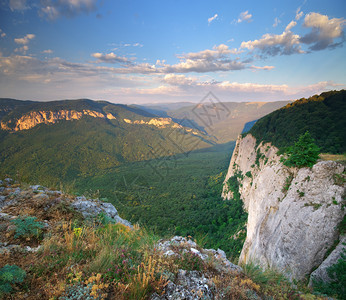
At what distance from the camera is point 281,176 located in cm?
1049

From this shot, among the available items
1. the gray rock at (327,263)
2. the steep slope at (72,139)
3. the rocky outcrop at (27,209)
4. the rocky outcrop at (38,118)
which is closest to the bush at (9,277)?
the rocky outcrop at (27,209)

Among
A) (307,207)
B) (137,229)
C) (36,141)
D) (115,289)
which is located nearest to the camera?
(115,289)

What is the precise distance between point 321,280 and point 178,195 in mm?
36807

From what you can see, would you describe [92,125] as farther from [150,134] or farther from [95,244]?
[95,244]

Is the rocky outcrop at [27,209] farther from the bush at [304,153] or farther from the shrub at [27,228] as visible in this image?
the bush at [304,153]

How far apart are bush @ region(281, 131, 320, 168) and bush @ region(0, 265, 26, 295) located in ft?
39.1

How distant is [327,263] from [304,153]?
19.3ft

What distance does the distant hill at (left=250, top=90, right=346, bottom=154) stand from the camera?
1515cm

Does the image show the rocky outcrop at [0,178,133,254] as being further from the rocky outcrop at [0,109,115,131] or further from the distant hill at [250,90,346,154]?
the rocky outcrop at [0,109,115,131]

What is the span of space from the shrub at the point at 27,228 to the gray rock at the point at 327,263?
8679 millimetres

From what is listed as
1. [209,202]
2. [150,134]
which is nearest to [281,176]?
[209,202]

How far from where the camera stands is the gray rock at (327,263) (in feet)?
17.8

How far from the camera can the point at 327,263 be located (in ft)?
18.4

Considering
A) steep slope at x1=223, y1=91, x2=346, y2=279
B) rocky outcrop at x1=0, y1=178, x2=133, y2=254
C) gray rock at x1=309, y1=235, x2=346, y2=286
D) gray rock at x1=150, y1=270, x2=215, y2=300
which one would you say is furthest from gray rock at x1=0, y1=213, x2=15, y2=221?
gray rock at x1=309, y1=235, x2=346, y2=286
